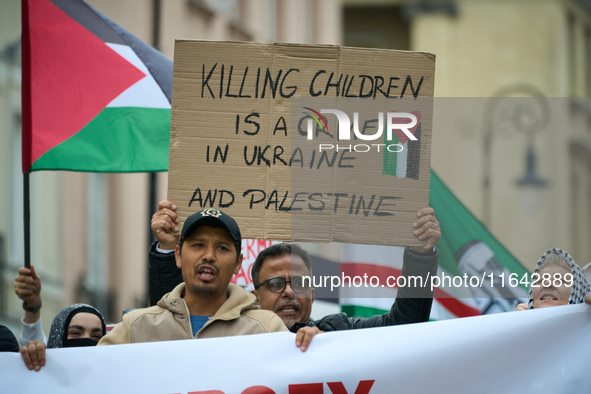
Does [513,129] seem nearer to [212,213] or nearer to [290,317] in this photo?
[290,317]

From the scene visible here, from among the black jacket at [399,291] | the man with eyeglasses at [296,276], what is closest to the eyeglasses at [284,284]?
the man with eyeglasses at [296,276]

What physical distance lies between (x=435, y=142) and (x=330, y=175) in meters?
18.8

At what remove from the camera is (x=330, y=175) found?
3.49 m

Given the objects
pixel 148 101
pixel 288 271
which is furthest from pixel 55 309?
pixel 288 271

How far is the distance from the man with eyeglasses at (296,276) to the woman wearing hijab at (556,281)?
399 millimetres

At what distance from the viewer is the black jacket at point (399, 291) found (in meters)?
3.41

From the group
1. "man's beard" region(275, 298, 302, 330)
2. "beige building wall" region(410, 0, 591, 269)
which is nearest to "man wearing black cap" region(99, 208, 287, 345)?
"man's beard" region(275, 298, 302, 330)

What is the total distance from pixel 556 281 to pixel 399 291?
597mm

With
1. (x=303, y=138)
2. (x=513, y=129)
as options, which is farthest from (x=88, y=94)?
(x=513, y=129)

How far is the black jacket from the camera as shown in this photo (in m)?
3.41

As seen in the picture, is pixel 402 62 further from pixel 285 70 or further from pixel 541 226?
pixel 541 226

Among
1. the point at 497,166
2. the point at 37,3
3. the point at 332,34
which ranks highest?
the point at 332,34

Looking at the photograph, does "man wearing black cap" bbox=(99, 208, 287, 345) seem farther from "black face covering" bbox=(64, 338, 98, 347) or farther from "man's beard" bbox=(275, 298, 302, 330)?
"black face covering" bbox=(64, 338, 98, 347)

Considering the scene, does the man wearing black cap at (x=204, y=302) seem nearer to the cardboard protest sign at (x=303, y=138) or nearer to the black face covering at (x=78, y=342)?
the cardboard protest sign at (x=303, y=138)
